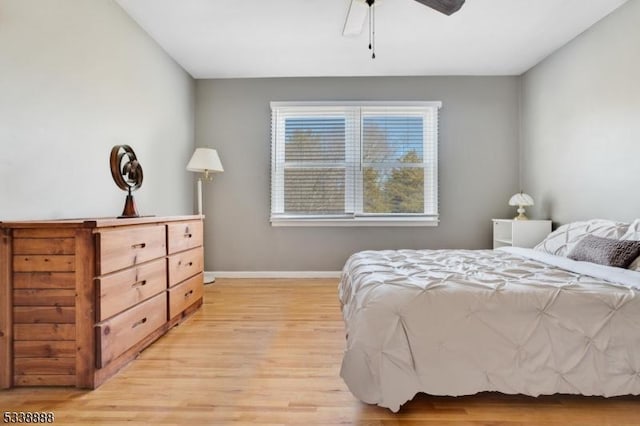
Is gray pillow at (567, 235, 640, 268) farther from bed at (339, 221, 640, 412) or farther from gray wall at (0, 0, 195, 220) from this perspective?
gray wall at (0, 0, 195, 220)

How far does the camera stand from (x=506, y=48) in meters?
3.48

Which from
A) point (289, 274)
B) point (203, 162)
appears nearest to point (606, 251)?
point (289, 274)

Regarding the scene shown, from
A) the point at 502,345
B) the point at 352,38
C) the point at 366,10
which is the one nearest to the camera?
the point at 502,345

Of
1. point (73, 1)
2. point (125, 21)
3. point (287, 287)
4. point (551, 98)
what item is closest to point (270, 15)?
point (125, 21)

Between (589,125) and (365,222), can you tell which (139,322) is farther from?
(589,125)

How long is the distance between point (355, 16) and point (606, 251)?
2.41 meters

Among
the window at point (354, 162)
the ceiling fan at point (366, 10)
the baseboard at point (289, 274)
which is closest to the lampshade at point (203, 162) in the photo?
the window at point (354, 162)

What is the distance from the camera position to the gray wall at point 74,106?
1.82 meters

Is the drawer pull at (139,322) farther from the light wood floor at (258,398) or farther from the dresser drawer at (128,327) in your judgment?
the light wood floor at (258,398)

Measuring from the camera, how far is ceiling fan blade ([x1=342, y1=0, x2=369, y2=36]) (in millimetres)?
2402

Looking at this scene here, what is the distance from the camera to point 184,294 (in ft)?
8.77

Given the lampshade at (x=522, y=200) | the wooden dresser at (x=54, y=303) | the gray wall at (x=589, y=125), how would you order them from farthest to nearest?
the lampshade at (x=522, y=200) < the gray wall at (x=589, y=125) < the wooden dresser at (x=54, y=303)

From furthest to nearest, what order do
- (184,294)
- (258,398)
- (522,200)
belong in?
(522,200) → (184,294) → (258,398)

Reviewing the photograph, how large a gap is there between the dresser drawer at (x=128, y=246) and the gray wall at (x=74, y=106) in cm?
58
